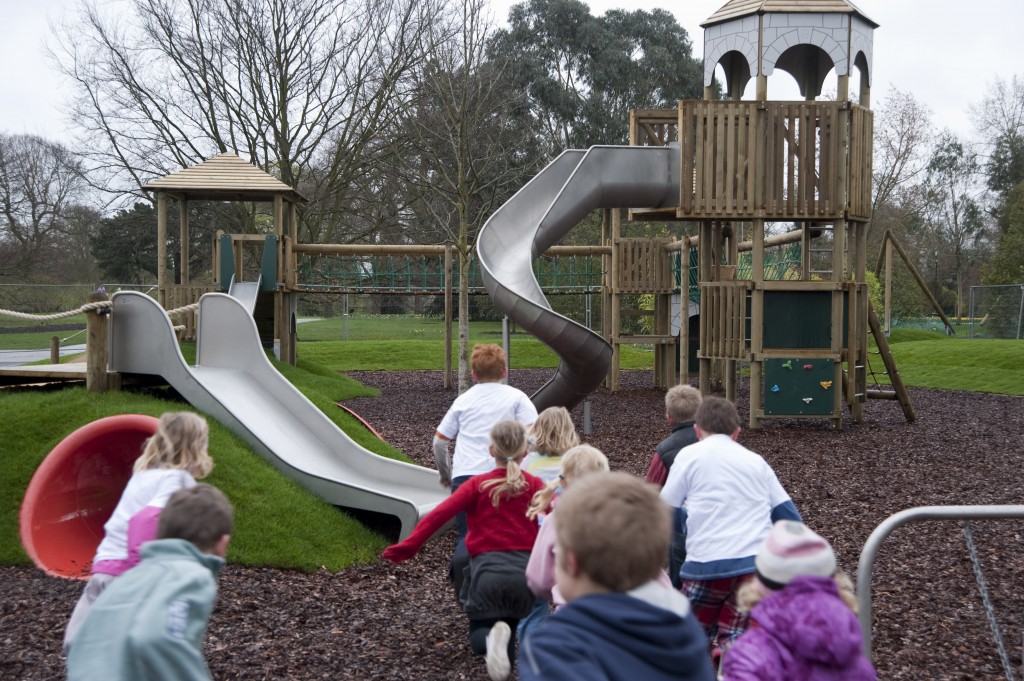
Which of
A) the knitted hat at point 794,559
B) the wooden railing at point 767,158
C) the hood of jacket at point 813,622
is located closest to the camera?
the hood of jacket at point 813,622

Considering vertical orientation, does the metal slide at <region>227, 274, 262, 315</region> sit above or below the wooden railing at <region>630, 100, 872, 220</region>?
below

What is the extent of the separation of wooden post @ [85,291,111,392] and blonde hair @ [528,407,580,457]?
5.12m

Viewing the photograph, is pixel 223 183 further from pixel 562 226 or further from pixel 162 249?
pixel 562 226

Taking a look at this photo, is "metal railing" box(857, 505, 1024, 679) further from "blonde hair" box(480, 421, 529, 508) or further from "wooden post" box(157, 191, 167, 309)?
"wooden post" box(157, 191, 167, 309)

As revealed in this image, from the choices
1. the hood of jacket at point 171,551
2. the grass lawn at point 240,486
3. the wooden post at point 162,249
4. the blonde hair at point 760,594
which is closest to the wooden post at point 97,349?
the grass lawn at point 240,486

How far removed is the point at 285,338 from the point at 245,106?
1070 cm

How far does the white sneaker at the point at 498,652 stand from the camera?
4.46m

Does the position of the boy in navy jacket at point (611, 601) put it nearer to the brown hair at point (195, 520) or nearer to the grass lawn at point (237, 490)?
the brown hair at point (195, 520)

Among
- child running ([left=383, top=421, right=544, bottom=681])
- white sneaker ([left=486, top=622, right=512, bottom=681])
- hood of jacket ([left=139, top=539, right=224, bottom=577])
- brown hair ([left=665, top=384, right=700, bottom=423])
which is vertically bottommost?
white sneaker ([left=486, top=622, right=512, bottom=681])

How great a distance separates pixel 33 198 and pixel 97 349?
36867 millimetres

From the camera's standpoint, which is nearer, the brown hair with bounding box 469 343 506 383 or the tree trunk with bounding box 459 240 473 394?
the brown hair with bounding box 469 343 506 383

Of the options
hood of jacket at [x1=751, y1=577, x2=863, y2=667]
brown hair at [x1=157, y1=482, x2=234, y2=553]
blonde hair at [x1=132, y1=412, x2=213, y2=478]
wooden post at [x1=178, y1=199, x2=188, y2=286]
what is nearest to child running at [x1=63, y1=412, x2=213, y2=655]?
blonde hair at [x1=132, y1=412, x2=213, y2=478]

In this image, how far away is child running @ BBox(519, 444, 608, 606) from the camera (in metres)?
3.67

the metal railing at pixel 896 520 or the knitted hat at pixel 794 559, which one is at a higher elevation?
Result: the knitted hat at pixel 794 559
